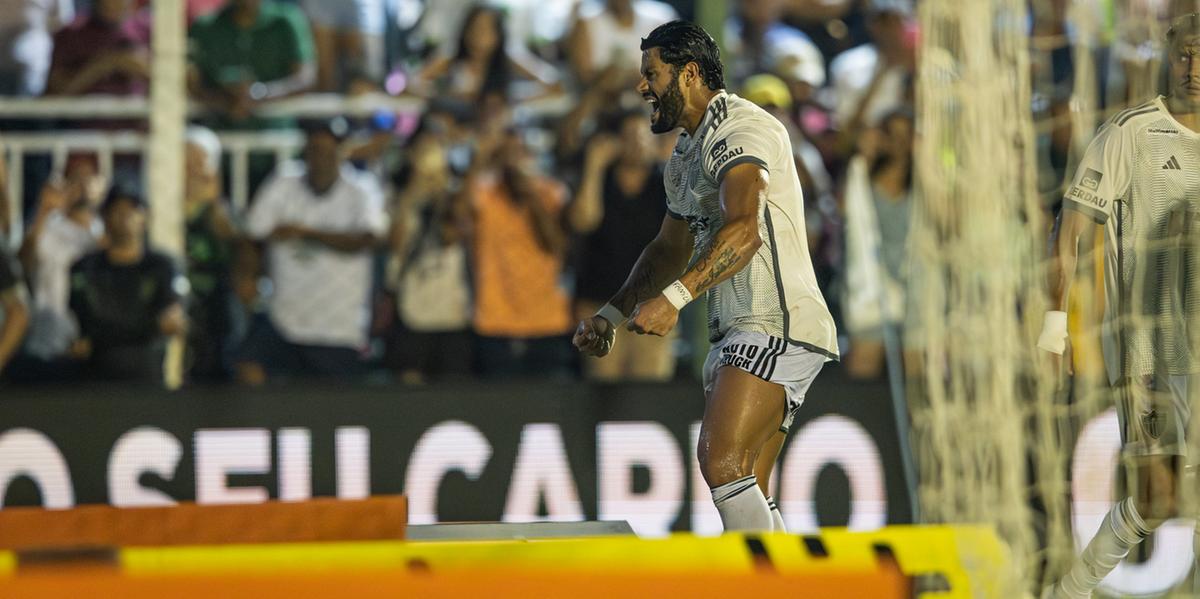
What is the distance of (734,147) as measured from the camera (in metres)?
5.51

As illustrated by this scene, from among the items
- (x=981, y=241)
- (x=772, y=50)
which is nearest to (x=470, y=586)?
(x=981, y=241)

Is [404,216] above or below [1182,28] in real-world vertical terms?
below

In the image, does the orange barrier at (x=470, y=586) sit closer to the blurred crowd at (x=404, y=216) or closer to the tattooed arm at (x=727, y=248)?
the tattooed arm at (x=727, y=248)

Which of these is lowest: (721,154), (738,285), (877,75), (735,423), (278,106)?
(735,423)

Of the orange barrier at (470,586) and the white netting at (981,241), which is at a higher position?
the white netting at (981,241)

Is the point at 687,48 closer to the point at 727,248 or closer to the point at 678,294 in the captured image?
the point at 727,248

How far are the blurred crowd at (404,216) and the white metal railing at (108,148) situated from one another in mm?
69

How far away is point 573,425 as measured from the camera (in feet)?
30.1

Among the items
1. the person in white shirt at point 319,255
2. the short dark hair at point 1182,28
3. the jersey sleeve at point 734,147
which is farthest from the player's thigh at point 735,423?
the person in white shirt at point 319,255

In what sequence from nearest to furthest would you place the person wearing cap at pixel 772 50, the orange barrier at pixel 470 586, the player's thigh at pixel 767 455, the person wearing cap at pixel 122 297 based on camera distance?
the orange barrier at pixel 470 586
the player's thigh at pixel 767 455
the person wearing cap at pixel 122 297
the person wearing cap at pixel 772 50

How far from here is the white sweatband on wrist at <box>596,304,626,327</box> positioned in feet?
19.3

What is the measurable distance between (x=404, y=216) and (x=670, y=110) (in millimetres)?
4100

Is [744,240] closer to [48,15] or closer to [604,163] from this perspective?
[604,163]

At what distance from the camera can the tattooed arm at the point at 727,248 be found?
5195mm
